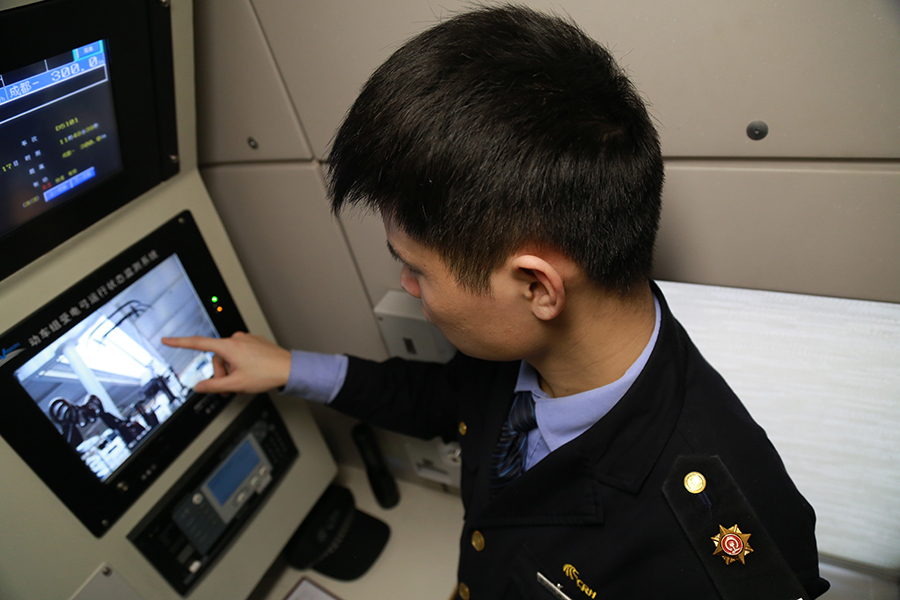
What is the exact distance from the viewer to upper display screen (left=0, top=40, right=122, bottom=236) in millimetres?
794

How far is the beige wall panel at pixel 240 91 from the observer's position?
1.15 meters

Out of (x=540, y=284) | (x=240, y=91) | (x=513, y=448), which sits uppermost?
(x=240, y=91)

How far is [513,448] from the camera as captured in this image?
108 cm

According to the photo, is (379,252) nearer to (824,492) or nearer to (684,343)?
(684,343)

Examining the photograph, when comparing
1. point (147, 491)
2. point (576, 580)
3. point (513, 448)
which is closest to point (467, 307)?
point (513, 448)

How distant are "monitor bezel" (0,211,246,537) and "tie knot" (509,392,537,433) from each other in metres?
0.63

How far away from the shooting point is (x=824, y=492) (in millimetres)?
1047

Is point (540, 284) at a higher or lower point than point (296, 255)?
higher

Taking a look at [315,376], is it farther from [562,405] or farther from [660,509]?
[660,509]

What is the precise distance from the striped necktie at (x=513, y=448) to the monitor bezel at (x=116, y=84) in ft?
2.67

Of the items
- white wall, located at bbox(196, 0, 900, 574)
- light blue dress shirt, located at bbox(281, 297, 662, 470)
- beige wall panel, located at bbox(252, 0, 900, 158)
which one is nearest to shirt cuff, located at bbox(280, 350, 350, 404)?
light blue dress shirt, located at bbox(281, 297, 662, 470)

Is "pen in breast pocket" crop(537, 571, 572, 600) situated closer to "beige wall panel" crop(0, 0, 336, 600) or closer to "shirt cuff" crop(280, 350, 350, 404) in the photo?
"shirt cuff" crop(280, 350, 350, 404)

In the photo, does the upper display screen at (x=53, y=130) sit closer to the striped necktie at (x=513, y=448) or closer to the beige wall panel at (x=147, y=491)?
the beige wall panel at (x=147, y=491)

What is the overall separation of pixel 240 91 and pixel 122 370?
0.61 m
